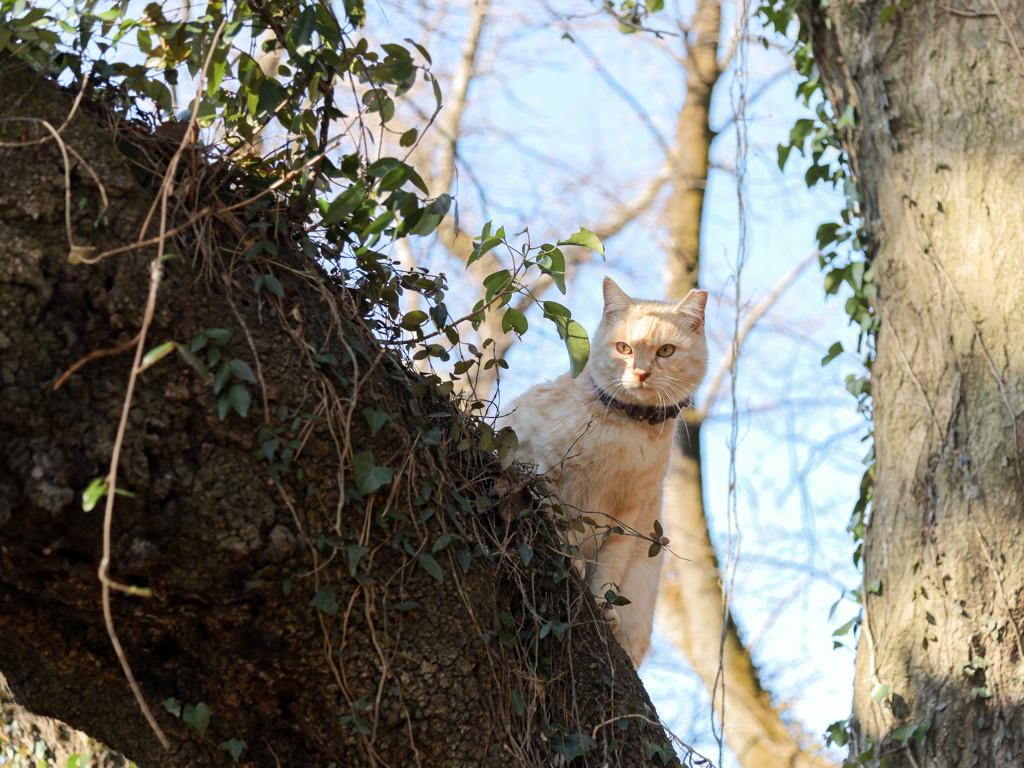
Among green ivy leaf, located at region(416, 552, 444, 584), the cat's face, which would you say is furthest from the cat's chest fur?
green ivy leaf, located at region(416, 552, 444, 584)

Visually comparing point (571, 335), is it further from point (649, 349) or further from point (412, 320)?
point (649, 349)

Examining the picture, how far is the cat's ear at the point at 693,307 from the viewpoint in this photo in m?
3.82

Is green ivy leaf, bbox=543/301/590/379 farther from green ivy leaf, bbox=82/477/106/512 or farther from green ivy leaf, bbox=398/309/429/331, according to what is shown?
green ivy leaf, bbox=82/477/106/512

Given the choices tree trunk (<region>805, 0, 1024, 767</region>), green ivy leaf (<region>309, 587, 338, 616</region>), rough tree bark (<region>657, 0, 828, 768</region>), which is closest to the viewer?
green ivy leaf (<region>309, 587, 338, 616</region>)

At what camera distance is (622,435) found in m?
3.27

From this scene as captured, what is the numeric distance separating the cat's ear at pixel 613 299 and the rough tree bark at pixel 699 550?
284 cm

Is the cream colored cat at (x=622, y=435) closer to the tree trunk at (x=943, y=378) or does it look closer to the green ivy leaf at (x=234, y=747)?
the tree trunk at (x=943, y=378)

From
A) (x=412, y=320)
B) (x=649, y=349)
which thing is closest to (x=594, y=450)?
(x=649, y=349)

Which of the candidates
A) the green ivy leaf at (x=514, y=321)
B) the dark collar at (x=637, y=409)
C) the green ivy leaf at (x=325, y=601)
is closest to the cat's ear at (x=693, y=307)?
the dark collar at (x=637, y=409)

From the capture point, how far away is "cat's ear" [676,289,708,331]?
3818 millimetres

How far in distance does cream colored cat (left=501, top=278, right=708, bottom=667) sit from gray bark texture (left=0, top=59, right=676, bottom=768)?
1.04 meters

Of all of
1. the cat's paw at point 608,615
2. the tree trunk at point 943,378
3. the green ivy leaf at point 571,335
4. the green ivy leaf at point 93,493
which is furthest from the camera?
the tree trunk at point 943,378

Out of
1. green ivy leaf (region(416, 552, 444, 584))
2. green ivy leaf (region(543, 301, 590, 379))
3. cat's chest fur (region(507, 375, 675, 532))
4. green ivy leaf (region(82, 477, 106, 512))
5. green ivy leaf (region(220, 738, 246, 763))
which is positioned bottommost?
green ivy leaf (region(220, 738, 246, 763))

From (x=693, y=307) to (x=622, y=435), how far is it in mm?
884
